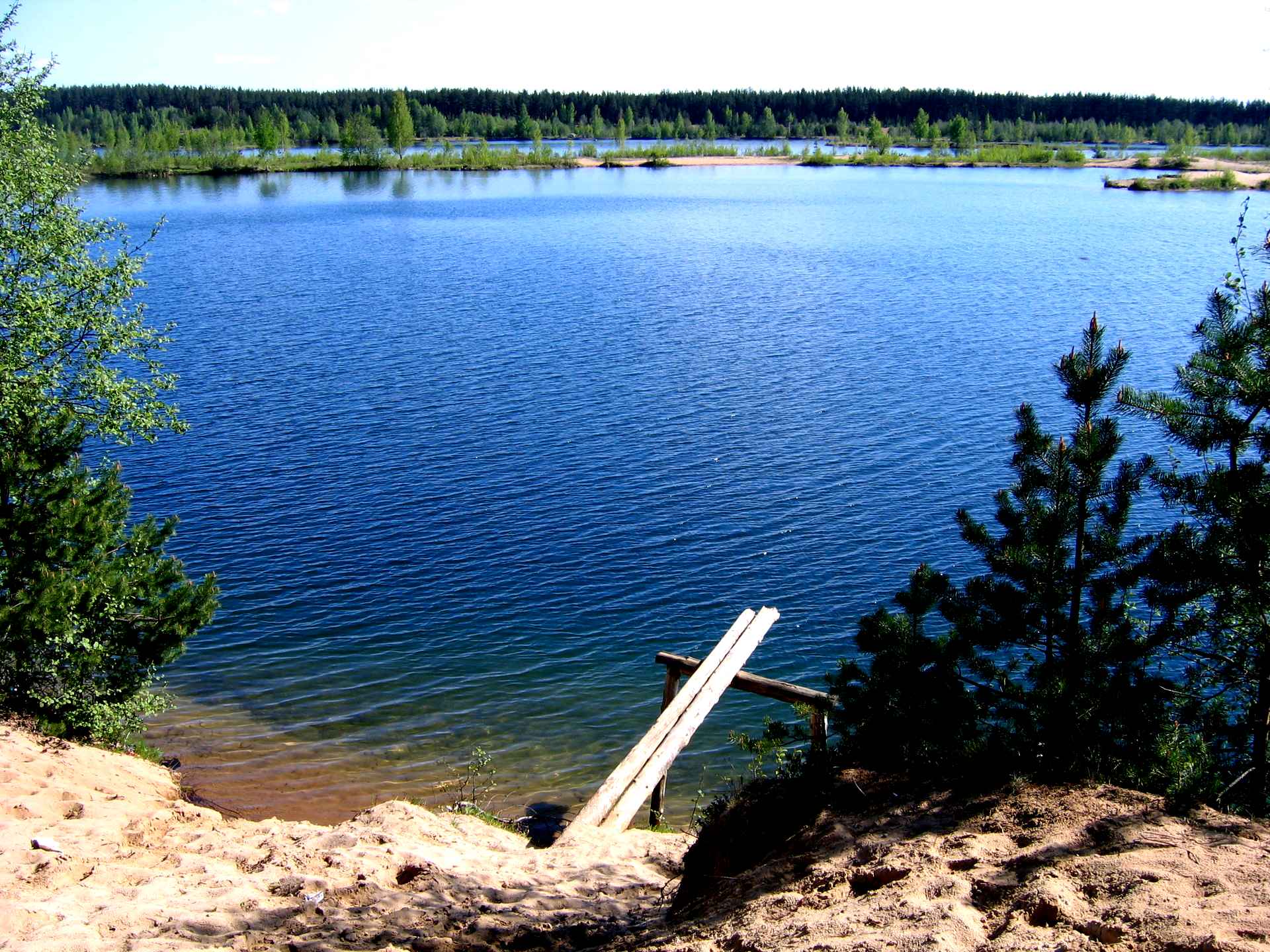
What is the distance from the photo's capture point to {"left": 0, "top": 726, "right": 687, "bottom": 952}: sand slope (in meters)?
Answer: 7.54

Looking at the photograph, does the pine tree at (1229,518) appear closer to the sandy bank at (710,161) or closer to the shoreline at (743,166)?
the shoreline at (743,166)

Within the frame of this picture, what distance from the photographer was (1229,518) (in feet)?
25.3

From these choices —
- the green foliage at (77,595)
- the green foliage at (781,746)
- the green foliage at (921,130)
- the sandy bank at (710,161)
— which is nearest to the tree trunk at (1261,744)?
the green foliage at (781,746)

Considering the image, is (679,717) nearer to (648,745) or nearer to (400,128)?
(648,745)

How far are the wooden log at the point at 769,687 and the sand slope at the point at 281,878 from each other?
6.76ft

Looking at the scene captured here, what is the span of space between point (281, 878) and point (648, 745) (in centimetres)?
400

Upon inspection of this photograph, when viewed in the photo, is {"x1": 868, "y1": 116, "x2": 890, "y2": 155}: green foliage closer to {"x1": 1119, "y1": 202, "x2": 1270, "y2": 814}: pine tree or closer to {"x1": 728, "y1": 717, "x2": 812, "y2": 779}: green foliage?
{"x1": 1119, "y1": 202, "x2": 1270, "y2": 814}: pine tree

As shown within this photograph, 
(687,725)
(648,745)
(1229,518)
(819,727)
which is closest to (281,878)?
(648,745)

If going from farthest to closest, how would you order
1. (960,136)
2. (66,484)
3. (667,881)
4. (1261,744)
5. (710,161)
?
1. (960,136)
2. (710,161)
3. (66,484)
4. (667,881)
5. (1261,744)

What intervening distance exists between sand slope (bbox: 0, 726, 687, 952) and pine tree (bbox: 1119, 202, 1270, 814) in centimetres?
467

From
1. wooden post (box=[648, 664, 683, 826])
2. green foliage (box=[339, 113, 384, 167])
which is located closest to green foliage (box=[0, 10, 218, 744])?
wooden post (box=[648, 664, 683, 826])

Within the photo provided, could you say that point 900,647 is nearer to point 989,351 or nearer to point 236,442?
point 236,442

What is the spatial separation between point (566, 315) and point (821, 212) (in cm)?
4686

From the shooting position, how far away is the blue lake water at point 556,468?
1606 cm
